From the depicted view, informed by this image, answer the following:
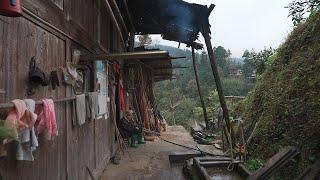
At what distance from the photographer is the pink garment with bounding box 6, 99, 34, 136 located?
293 centimetres

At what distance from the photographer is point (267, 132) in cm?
895

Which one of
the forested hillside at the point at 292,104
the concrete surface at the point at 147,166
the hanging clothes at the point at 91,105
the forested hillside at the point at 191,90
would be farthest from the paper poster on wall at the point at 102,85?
the forested hillside at the point at 191,90

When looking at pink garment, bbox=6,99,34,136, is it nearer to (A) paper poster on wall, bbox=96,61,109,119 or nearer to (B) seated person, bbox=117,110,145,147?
(A) paper poster on wall, bbox=96,61,109,119

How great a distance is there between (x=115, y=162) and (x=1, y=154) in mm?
6524

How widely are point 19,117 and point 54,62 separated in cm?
177

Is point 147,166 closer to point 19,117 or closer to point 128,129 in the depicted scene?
point 128,129

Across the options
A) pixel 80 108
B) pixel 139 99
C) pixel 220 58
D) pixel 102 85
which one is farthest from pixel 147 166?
pixel 220 58

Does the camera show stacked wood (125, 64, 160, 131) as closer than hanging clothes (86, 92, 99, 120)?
No

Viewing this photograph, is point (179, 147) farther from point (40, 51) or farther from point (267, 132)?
point (40, 51)

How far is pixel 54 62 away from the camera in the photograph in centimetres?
476

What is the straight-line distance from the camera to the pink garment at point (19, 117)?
293 cm

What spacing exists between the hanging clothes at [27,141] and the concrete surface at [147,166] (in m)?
4.71

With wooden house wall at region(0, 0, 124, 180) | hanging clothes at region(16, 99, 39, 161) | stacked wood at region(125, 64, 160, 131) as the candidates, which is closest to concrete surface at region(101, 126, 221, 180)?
wooden house wall at region(0, 0, 124, 180)

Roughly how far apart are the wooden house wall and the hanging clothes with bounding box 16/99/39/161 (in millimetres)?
105
